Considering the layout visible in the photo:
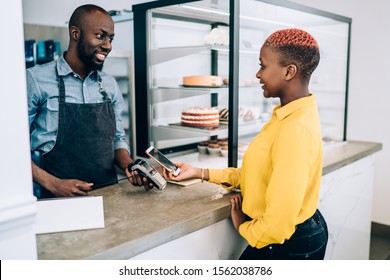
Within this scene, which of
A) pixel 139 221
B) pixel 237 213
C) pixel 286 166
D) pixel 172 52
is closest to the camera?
pixel 286 166

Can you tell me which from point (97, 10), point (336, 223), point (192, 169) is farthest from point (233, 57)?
point (336, 223)

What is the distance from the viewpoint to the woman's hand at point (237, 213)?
162 cm

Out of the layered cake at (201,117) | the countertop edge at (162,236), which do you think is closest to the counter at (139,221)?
the countertop edge at (162,236)

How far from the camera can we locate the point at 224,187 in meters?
1.80

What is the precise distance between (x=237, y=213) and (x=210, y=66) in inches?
69.6

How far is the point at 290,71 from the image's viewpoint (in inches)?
55.1

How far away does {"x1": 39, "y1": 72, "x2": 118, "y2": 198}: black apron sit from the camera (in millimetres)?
1952

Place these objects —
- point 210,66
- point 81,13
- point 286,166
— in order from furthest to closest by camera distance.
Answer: point 210,66
point 81,13
point 286,166

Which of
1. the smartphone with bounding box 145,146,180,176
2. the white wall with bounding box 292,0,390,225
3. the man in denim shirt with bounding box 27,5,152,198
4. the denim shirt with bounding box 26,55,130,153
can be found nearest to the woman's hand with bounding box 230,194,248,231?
the smartphone with bounding box 145,146,180,176

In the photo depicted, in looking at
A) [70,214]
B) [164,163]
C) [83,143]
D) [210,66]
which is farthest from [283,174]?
[210,66]

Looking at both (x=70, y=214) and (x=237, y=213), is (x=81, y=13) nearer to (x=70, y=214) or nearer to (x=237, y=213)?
(x=70, y=214)

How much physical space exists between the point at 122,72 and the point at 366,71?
8.60 ft

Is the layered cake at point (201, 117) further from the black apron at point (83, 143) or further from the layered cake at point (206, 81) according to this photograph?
the black apron at point (83, 143)
